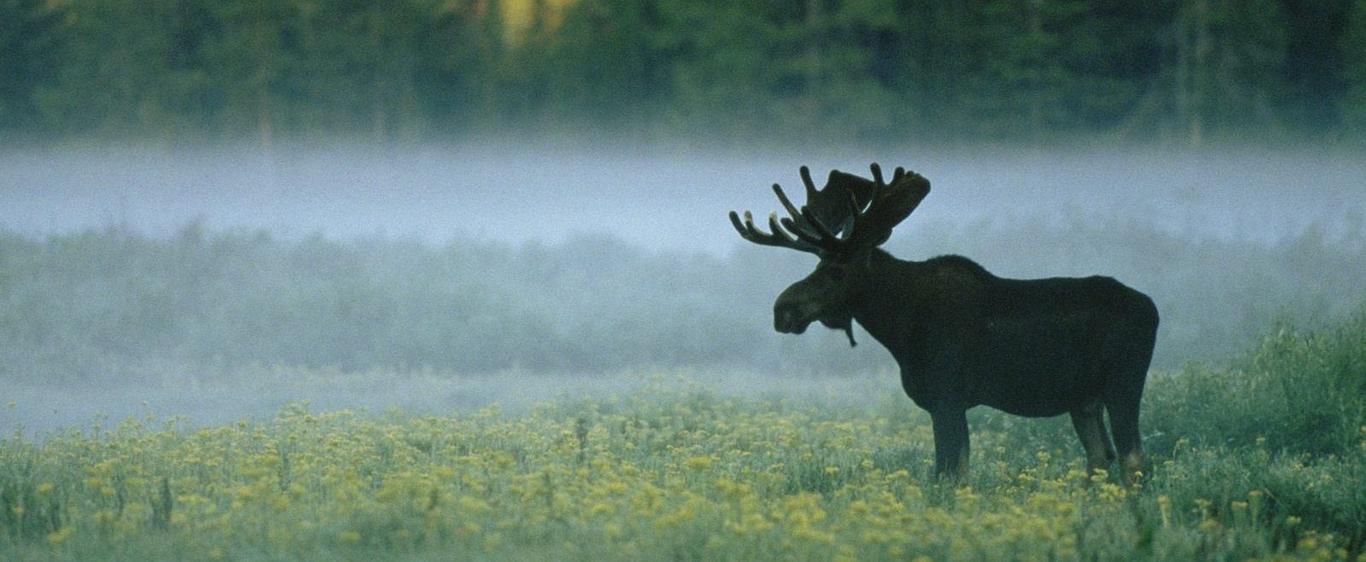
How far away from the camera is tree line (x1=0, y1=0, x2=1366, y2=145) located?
71.4 ft

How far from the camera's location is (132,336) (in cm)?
1700

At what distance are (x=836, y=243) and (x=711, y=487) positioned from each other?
4.85ft

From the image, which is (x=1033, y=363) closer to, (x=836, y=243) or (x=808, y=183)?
(x=836, y=243)

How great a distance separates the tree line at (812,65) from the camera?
21.8 m

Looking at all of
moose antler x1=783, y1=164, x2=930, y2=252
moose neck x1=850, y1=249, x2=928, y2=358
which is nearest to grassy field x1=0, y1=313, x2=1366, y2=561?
moose neck x1=850, y1=249, x2=928, y2=358

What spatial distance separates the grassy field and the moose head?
2.86 ft

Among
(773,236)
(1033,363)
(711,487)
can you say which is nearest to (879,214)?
(773,236)

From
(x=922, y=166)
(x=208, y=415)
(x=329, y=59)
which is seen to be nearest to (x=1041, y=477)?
(x=208, y=415)

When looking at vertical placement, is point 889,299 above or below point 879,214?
below

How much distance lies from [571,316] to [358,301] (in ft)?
8.01

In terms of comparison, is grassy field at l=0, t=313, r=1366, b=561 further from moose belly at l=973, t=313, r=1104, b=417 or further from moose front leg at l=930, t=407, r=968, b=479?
moose belly at l=973, t=313, r=1104, b=417

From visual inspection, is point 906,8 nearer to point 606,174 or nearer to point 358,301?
point 606,174

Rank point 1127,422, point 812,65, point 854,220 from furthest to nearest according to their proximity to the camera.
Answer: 1. point 812,65
2. point 1127,422
3. point 854,220

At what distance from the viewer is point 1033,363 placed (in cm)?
880
